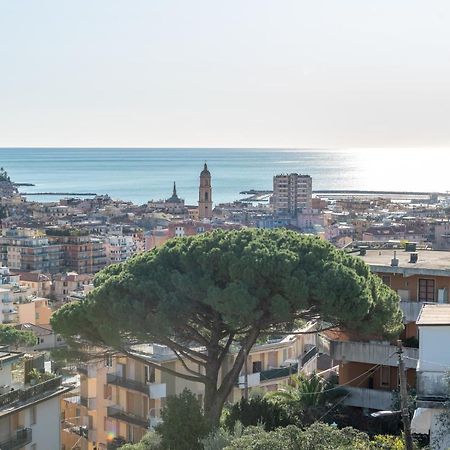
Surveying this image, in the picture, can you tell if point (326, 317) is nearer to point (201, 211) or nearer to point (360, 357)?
point (360, 357)

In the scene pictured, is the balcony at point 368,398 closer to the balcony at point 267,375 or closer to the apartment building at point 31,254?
the balcony at point 267,375

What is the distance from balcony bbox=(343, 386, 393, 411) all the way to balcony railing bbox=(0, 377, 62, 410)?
4883 mm

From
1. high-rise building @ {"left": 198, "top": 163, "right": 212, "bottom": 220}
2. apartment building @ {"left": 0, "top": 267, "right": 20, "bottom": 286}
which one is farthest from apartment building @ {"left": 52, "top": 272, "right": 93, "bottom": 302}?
high-rise building @ {"left": 198, "top": 163, "right": 212, "bottom": 220}

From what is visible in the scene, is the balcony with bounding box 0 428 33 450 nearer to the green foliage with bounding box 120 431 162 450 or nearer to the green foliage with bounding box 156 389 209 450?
the green foliage with bounding box 120 431 162 450

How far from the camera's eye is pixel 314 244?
14711 millimetres

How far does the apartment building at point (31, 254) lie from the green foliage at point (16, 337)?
3646 cm

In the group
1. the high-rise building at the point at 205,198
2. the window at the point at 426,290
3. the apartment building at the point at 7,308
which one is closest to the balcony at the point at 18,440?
the window at the point at 426,290

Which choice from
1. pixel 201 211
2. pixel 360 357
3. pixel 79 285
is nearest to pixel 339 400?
pixel 360 357

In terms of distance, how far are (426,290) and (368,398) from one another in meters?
2.04

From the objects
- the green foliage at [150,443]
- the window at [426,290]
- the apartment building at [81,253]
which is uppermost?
the window at [426,290]

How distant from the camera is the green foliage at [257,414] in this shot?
14282mm

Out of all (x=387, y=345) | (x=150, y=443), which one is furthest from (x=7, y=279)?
(x=387, y=345)

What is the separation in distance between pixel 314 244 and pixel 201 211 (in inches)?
3805

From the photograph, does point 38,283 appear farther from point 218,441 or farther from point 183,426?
point 218,441
